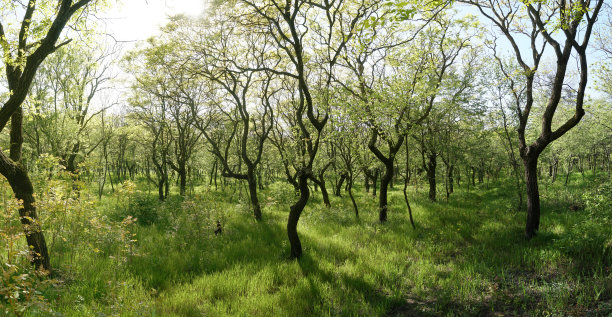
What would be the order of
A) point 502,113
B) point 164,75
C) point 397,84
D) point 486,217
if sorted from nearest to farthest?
1. point 397,84
2. point 486,217
3. point 502,113
4. point 164,75

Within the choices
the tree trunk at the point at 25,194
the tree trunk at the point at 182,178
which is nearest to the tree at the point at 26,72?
the tree trunk at the point at 25,194

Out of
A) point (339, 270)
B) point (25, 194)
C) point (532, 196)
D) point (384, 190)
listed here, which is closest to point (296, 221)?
point (339, 270)

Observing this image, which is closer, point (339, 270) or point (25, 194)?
point (25, 194)

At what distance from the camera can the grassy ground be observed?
207 inches

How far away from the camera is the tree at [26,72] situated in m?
4.93

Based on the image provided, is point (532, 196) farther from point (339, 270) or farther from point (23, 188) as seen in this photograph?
point (23, 188)

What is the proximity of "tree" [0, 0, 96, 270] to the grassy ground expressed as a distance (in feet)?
3.67

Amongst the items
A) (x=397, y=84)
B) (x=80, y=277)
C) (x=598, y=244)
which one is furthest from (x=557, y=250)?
(x=80, y=277)

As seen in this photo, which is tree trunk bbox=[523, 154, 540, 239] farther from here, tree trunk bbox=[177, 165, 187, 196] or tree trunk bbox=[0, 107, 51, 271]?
tree trunk bbox=[177, 165, 187, 196]

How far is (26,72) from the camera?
4.94m

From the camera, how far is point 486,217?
12805 mm

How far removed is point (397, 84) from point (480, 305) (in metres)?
7.46

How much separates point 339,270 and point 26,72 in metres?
7.84

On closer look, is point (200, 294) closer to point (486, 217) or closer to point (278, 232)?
point (278, 232)
